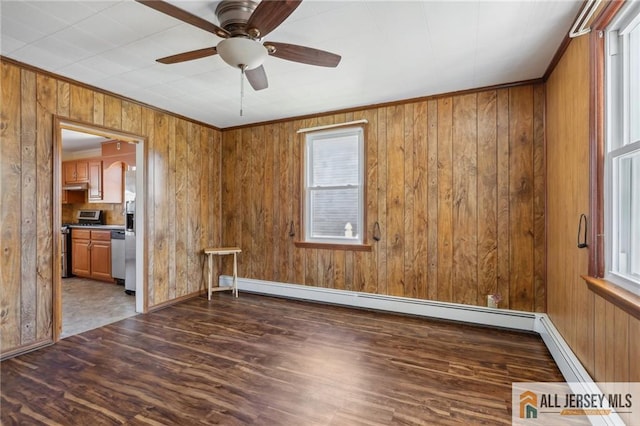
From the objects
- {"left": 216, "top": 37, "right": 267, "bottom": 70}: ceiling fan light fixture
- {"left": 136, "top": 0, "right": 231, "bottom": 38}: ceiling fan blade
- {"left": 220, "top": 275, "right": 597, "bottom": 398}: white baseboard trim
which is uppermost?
{"left": 136, "top": 0, "right": 231, "bottom": 38}: ceiling fan blade

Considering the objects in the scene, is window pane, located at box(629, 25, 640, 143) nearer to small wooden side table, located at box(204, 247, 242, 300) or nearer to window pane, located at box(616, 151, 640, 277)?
window pane, located at box(616, 151, 640, 277)

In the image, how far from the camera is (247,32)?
5.96 ft

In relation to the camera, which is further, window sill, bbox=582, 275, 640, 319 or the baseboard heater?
the baseboard heater

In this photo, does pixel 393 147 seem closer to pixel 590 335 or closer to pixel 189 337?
pixel 590 335

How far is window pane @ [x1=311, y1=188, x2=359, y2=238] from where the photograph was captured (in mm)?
3910

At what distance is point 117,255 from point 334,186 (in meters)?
3.79

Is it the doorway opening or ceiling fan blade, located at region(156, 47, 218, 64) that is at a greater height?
ceiling fan blade, located at region(156, 47, 218, 64)

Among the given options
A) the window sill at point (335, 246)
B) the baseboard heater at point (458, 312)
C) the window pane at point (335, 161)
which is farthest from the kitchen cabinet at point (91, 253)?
the window pane at point (335, 161)

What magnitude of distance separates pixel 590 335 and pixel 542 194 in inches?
61.0

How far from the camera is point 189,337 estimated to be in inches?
115

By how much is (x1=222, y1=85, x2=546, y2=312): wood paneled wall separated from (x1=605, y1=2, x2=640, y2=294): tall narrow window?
136 cm

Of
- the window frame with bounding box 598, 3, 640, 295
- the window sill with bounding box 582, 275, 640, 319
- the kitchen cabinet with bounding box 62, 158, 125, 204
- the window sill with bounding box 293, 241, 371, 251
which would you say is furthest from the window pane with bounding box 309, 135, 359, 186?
the kitchen cabinet with bounding box 62, 158, 125, 204

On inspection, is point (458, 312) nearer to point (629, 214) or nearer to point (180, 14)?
point (629, 214)

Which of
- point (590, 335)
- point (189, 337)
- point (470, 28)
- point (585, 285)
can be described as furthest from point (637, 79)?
point (189, 337)
